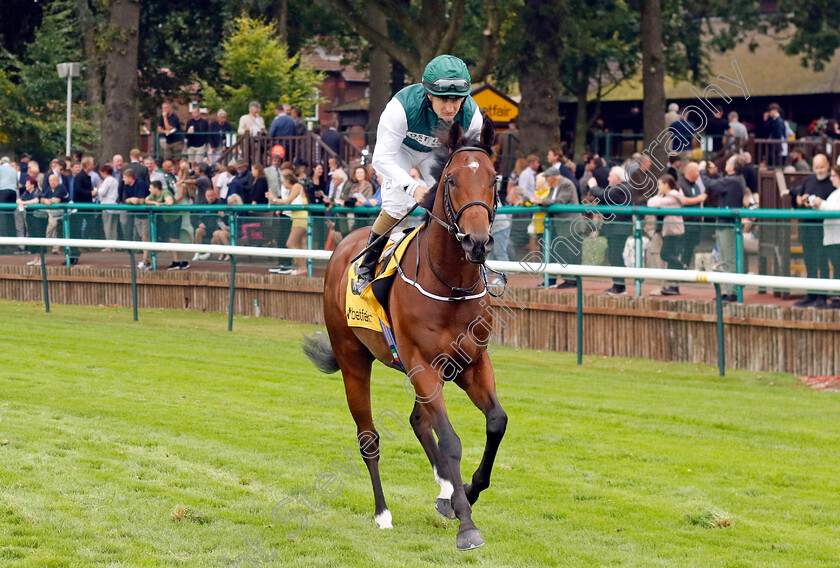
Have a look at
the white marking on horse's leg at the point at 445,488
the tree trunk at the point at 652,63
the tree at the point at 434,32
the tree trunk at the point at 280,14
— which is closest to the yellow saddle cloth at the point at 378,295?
the white marking on horse's leg at the point at 445,488

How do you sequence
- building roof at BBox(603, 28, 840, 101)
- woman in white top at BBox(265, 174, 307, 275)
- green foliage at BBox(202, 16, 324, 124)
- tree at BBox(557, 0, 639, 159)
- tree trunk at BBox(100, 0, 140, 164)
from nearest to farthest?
woman in white top at BBox(265, 174, 307, 275) → tree trunk at BBox(100, 0, 140, 164) → green foliage at BBox(202, 16, 324, 124) → tree at BBox(557, 0, 639, 159) → building roof at BBox(603, 28, 840, 101)

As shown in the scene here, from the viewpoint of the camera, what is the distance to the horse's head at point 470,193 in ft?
17.6

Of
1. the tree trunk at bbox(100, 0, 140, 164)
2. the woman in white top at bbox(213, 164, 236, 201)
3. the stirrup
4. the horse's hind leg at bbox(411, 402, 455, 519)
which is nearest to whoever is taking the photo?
the horse's hind leg at bbox(411, 402, 455, 519)

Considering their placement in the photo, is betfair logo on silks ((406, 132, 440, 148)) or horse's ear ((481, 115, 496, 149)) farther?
betfair logo on silks ((406, 132, 440, 148))

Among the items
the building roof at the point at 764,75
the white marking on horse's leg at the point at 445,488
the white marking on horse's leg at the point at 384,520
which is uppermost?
the building roof at the point at 764,75

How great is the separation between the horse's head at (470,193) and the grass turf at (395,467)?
5.29 feet

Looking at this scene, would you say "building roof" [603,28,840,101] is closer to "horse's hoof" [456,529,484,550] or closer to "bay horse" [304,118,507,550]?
"bay horse" [304,118,507,550]

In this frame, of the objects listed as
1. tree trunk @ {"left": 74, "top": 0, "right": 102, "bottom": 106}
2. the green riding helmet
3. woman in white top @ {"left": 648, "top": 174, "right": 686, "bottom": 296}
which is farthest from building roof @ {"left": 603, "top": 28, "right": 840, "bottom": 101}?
the green riding helmet

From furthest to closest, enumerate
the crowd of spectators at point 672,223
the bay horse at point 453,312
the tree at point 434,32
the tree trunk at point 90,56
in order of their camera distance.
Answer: the tree trunk at point 90,56 < the tree at point 434,32 < the crowd of spectators at point 672,223 < the bay horse at point 453,312

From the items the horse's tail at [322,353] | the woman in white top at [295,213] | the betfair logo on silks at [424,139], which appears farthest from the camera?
the woman in white top at [295,213]

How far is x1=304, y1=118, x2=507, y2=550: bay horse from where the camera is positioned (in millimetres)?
5484

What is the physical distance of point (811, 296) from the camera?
11.6 metres

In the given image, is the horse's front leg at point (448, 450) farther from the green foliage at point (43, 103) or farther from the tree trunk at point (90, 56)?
the tree trunk at point (90, 56)

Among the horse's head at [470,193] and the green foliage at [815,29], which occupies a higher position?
the green foliage at [815,29]
